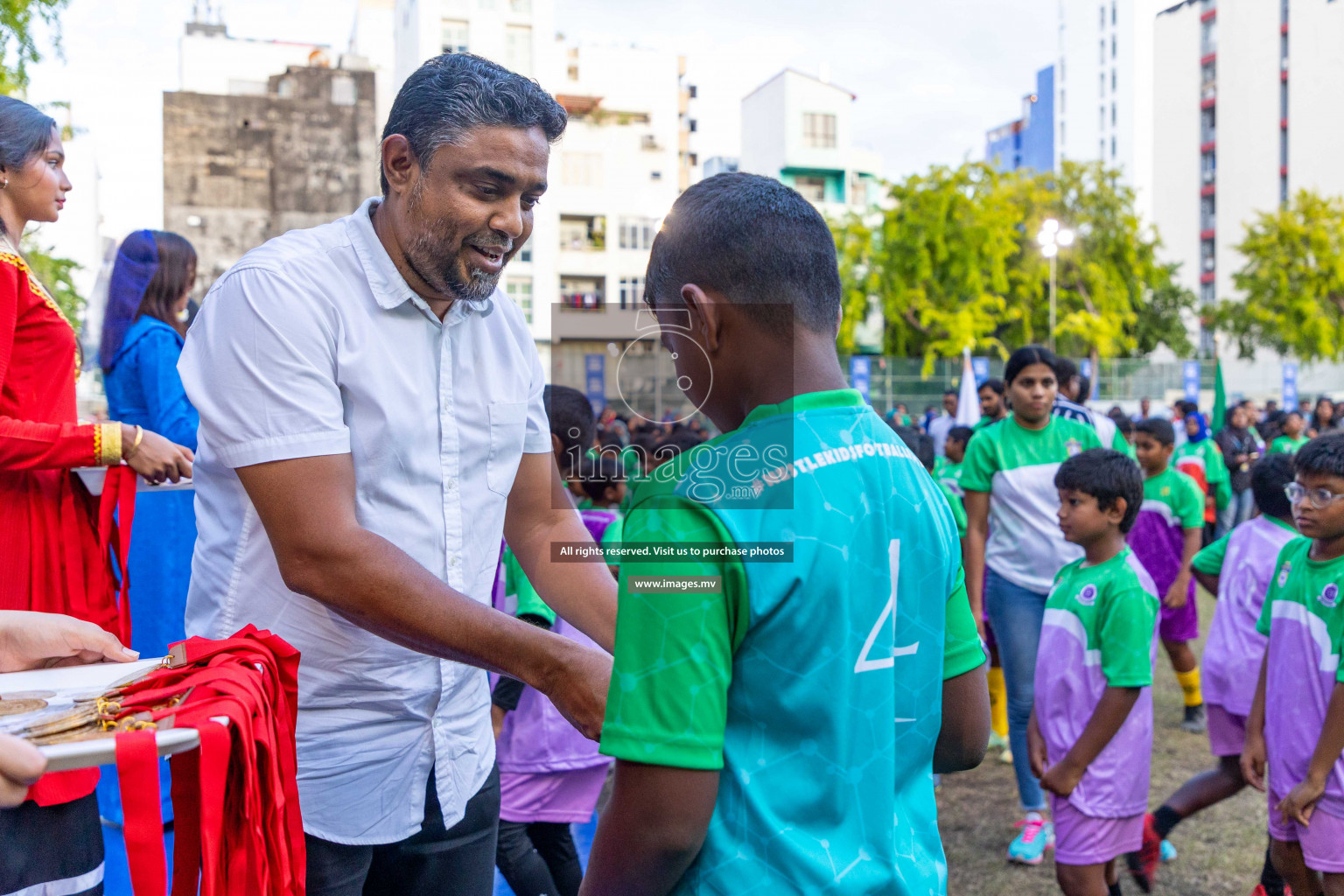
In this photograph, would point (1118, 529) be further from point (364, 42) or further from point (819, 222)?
point (364, 42)

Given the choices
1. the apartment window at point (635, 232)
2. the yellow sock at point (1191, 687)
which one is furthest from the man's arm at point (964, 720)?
the apartment window at point (635, 232)

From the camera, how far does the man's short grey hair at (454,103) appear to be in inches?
71.4

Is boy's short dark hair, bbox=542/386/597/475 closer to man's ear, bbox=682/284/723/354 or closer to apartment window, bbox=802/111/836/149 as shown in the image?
man's ear, bbox=682/284/723/354

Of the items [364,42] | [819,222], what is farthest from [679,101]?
[819,222]

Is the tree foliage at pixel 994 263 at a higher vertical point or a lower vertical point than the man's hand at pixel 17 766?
higher

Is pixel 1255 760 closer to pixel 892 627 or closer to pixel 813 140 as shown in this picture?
pixel 892 627

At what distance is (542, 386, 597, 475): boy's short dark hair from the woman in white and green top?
6.68ft

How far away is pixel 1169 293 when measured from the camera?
42.6m

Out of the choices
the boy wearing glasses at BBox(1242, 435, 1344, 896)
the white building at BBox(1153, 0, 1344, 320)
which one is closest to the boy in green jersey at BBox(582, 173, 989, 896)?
the boy wearing glasses at BBox(1242, 435, 1344, 896)

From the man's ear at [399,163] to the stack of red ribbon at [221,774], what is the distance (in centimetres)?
83

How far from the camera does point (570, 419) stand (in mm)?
4020

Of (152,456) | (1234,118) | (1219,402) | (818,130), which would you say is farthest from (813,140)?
(152,456)

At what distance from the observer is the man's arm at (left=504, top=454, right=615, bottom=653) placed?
211cm

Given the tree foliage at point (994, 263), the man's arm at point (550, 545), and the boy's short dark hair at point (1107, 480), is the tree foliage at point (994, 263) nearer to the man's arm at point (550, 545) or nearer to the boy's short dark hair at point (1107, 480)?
the boy's short dark hair at point (1107, 480)
